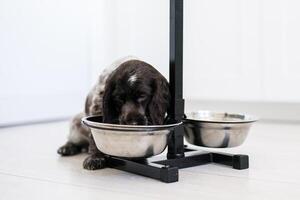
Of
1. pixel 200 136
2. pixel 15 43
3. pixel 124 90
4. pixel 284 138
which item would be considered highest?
pixel 15 43

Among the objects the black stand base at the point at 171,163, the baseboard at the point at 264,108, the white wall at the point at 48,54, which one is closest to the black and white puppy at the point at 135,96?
the black stand base at the point at 171,163

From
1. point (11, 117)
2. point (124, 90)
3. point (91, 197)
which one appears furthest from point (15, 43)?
point (91, 197)

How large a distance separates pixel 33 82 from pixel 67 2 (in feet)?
2.02

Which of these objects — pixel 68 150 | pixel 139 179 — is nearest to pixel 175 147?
pixel 139 179

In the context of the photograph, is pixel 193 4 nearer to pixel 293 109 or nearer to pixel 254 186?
pixel 293 109

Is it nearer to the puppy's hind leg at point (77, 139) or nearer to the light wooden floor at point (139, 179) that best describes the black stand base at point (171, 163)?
the light wooden floor at point (139, 179)

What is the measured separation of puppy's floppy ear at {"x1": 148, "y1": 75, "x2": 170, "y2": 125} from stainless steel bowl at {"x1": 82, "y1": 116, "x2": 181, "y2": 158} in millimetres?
66

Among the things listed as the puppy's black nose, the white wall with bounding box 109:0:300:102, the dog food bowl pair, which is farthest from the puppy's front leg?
the white wall with bounding box 109:0:300:102

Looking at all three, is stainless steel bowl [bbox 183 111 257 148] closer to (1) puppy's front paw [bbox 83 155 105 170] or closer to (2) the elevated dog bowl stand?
(2) the elevated dog bowl stand

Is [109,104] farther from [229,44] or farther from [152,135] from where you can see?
[229,44]

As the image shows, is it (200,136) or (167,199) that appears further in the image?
(200,136)

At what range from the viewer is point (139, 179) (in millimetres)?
1224

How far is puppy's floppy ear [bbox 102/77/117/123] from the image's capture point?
1250 mm

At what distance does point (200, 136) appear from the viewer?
4.48 ft
